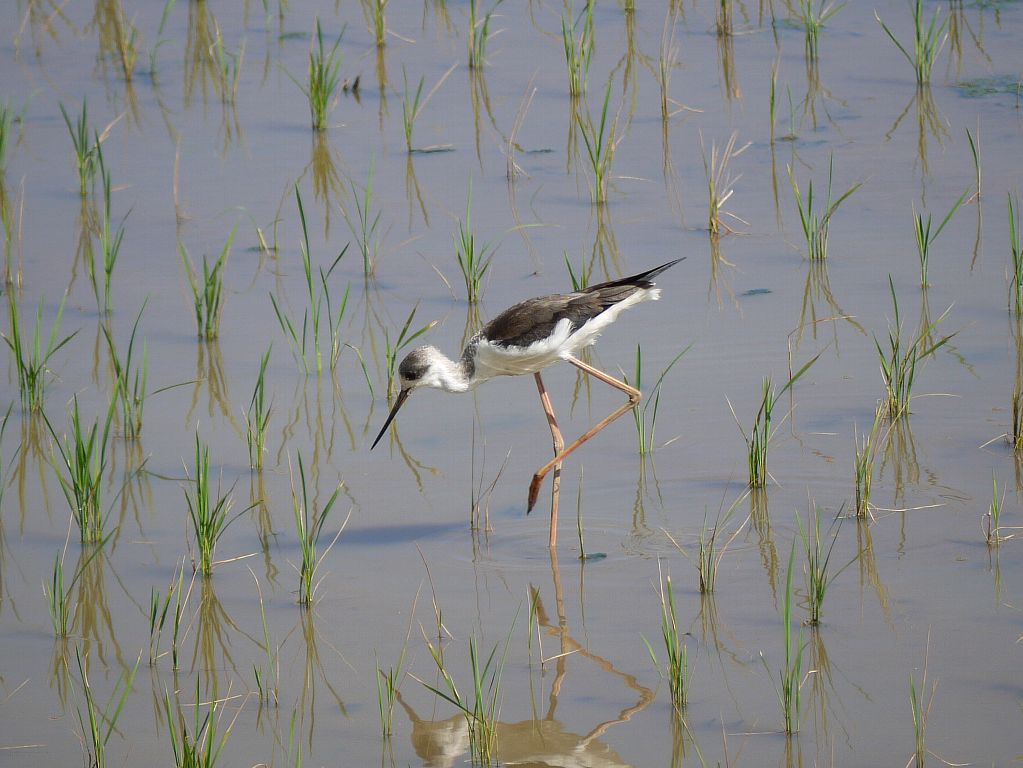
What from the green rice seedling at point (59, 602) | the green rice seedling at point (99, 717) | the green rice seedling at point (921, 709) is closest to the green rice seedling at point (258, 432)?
the green rice seedling at point (59, 602)

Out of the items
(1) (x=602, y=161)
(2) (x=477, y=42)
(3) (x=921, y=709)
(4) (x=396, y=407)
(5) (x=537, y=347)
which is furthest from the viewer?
(2) (x=477, y=42)

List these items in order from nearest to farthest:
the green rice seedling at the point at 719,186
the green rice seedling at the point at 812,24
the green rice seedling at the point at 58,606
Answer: the green rice seedling at the point at 58,606 < the green rice seedling at the point at 719,186 < the green rice seedling at the point at 812,24

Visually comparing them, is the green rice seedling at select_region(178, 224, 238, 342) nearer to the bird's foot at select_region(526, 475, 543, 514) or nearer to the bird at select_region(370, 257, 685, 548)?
the bird at select_region(370, 257, 685, 548)

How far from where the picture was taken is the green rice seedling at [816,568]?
4.28 metres

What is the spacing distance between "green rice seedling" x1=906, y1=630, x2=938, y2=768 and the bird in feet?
6.23

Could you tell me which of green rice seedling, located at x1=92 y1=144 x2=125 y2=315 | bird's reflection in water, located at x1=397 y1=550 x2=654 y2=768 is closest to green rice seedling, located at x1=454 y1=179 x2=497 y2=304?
green rice seedling, located at x1=92 y1=144 x2=125 y2=315

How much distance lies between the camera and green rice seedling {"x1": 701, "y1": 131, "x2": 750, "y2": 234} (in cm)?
779

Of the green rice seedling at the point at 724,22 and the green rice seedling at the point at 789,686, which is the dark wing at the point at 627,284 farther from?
the green rice seedling at the point at 724,22

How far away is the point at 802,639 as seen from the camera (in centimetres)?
430

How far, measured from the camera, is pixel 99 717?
13.5 ft

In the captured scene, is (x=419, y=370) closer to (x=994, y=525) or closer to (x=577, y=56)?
(x=994, y=525)

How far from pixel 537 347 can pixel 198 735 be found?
8.77 feet

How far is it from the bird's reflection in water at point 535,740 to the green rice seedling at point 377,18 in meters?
8.00

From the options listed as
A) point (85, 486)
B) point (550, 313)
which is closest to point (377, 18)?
point (550, 313)
